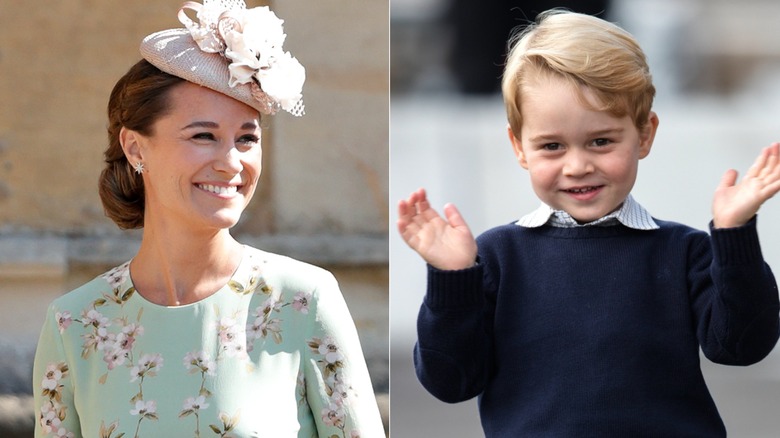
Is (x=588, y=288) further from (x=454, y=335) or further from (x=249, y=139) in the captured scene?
(x=249, y=139)

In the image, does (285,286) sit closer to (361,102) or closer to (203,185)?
(203,185)

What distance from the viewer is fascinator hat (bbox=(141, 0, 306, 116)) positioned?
2482 millimetres

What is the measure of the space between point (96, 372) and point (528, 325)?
865 millimetres

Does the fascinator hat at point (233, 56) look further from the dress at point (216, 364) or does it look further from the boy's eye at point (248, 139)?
the dress at point (216, 364)

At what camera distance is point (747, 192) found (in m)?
2.12

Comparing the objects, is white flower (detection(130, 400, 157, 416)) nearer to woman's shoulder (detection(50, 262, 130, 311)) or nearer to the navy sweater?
woman's shoulder (detection(50, 262, 130, 311))

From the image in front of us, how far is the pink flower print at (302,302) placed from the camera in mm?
2527

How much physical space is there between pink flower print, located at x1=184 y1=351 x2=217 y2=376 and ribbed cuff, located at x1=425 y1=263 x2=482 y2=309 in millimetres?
502

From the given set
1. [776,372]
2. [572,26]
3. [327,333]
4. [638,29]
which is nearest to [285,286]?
[327,333]

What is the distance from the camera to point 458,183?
5.64 m

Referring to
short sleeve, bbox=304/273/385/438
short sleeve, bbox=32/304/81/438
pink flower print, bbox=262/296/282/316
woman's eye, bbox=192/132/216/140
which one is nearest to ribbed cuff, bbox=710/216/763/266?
short sleeve, bbox=304/273/385/438

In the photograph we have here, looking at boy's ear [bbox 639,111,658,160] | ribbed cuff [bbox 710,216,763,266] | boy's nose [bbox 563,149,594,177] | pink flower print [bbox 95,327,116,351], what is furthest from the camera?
pink flower print [bbox 95,327,116,351]

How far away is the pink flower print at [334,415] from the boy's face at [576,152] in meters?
0.58

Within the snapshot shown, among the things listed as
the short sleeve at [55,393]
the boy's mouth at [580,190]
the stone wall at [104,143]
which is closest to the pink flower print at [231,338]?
the short sleeve at [55,393]
